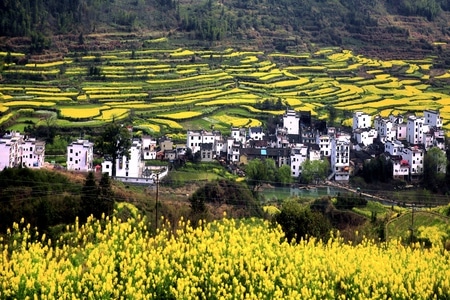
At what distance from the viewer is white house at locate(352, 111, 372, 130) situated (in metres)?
22.8

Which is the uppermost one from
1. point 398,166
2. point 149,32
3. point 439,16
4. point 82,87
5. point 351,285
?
point 439,16

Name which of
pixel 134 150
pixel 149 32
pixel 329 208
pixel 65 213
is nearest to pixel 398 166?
pixel 329 208

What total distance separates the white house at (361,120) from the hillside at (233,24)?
11.3m

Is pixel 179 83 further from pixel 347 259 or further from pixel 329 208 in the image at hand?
pixel 347 259

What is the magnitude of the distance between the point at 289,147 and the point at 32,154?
7290 mm

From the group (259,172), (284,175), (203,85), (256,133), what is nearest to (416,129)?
(256,133)

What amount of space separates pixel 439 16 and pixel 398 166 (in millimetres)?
21945

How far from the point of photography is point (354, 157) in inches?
809

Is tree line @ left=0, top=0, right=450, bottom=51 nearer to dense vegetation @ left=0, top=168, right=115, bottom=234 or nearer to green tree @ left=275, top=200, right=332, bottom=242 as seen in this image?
dense vegetation @ left=0, top=168, right=115, bottom=234

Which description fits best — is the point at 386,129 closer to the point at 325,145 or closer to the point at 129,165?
the point at 325,145

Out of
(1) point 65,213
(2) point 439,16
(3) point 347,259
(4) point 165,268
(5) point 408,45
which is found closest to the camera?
(4) point 165,268

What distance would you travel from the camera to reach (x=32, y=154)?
57.9 feet

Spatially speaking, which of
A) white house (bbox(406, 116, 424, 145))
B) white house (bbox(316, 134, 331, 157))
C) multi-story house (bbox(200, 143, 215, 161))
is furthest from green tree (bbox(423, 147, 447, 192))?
multi-story house (bbox(200, 143, 215, 161))

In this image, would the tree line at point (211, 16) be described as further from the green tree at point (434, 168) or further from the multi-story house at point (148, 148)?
the green tree at point (434, 168)
